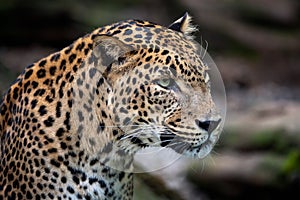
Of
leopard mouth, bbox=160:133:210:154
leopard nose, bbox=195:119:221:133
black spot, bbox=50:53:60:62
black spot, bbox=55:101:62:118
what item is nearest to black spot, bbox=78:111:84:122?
black spot, bbox=55:101:62:118

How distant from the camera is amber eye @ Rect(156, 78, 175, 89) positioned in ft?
21.9

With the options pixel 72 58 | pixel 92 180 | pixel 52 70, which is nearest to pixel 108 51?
pixel 72 58

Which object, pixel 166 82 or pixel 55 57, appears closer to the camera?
pixel 166 82

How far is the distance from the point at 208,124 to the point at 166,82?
1.64 feet

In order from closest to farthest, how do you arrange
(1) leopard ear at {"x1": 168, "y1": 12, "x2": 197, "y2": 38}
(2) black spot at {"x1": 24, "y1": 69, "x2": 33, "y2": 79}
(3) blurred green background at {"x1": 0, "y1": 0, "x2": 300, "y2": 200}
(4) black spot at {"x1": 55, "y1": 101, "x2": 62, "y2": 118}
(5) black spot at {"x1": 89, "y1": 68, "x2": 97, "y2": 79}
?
(5) black spot at {"x1": 89, "y1": 68, "x2": 97, "y2": 79}
(4) black spot at {"x1": 55, "y1": 101, "x2": 62, "y2": 118}
(1) leopard ear at {"x1": 168, "y1": 12, "x2": 197, "y2": 38}
(2) black spot at {"x1": 24, "y1": 69, "x2": 33, "y2": 79}
(3) blurred green background at {"x1": 0, "y1": 0, "x2": 300, "y2": 200}

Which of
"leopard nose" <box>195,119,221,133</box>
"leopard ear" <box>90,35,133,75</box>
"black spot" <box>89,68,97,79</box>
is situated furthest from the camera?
"black spot" <box>89,68,97,79</box>

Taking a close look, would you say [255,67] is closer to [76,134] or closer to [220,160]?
[220,160]

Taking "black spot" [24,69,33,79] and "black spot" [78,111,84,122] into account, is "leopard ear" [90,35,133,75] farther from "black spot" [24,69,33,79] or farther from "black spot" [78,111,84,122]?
Answer: "black spot" [24,69,33,79]

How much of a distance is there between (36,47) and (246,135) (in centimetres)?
1053

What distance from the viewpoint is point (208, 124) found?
21.7 ft

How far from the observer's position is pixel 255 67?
24.4 meters

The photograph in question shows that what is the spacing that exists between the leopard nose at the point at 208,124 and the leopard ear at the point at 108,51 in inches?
33.8

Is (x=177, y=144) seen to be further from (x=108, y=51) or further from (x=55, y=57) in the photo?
(x=55, y=57)

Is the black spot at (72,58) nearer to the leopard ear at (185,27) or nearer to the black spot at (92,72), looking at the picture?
the black spot at (92,72)
